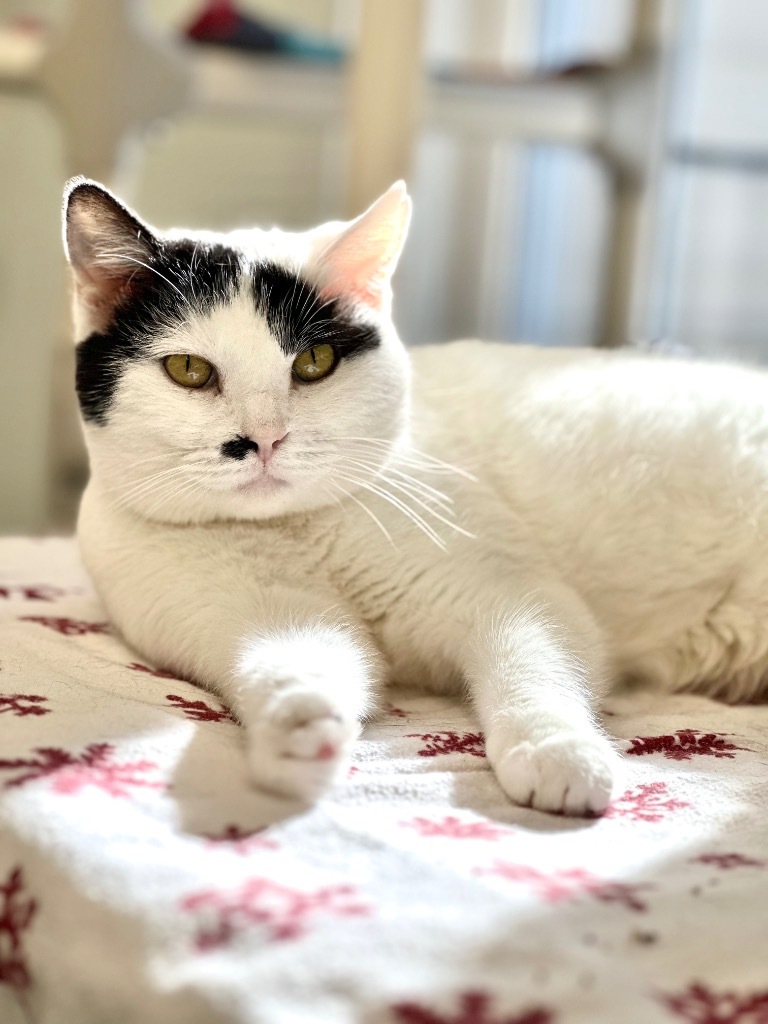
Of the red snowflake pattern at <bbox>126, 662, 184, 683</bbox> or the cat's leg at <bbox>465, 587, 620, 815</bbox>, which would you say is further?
the red snowflake pattern at <bbox>126, 662, 184, 683</bbox>

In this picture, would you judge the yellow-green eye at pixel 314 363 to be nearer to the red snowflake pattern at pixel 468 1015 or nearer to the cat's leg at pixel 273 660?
the cat's leg at pixel 273 660

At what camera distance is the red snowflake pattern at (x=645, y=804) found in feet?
3.36

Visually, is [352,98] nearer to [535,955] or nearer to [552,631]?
[552,631]

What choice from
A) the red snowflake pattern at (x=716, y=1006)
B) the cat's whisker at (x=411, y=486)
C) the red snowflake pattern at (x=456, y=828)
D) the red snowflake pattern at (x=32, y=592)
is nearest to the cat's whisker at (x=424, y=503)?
the cat's whisker at (x=411, y=486)

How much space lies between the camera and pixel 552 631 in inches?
50.3

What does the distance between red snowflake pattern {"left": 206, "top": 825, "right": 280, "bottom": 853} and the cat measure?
0.22 ft

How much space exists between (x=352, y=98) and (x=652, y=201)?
940mm

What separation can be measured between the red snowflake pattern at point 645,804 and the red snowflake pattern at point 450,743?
157 millimetres

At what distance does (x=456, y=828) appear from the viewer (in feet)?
3.14

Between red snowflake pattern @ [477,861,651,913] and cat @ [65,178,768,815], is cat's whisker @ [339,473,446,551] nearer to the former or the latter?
cat @ [65,178,768,815]

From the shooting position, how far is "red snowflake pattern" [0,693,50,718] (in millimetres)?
1124

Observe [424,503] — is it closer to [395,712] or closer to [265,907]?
[395,712]

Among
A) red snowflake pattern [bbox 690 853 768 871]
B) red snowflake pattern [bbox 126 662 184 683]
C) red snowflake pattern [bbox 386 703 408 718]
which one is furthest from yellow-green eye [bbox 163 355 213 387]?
red snowflake pattern [bbox 690 853 768 871]

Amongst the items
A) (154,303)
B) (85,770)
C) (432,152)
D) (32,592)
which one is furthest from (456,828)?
(432,152)
